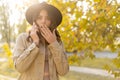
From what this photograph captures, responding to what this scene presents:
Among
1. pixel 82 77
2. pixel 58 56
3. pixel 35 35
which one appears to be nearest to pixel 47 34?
pixel 35 35

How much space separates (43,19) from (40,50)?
0.27 m

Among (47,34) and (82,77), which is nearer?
(47,34)

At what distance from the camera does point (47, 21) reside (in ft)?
9.55

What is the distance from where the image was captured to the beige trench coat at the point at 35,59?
109 inches

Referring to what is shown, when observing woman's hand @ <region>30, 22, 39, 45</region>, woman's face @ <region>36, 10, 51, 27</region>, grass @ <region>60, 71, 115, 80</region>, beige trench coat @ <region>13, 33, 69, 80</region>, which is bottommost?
grass @ <region>60, 71, 115, 80</region>

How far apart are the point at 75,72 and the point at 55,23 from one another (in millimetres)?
10234

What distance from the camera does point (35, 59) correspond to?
2.86m

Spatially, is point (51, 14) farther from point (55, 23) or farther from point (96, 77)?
point (96, 77)

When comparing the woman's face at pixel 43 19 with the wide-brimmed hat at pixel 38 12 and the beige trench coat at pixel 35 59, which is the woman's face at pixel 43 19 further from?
the beige trench coat at pixel 35 59

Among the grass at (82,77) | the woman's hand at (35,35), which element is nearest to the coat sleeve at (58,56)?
the woman's hand at (35,35)

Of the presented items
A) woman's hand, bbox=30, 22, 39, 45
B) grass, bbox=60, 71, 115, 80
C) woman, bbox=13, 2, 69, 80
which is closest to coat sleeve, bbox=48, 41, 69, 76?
→ woman, bbox=13, 2, 69, 80

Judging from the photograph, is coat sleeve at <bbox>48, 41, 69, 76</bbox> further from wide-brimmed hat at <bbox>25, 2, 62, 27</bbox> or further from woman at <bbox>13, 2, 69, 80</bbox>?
wide-brimmed hat at <bbox>25, 2, 62, 27</bbox>

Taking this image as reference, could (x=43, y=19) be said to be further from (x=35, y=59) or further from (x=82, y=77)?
(x=82, y=77)

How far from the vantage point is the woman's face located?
9.47ft
